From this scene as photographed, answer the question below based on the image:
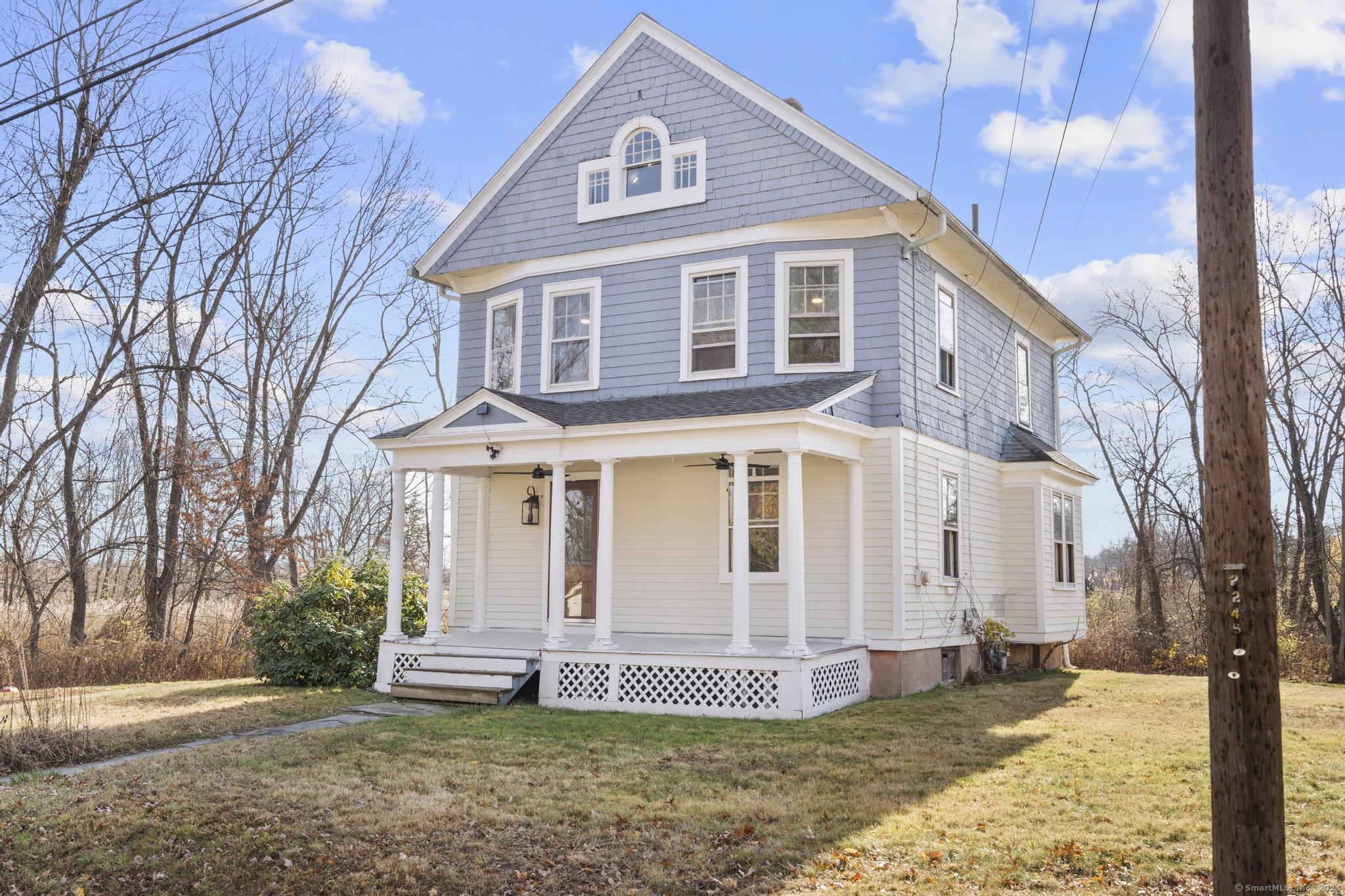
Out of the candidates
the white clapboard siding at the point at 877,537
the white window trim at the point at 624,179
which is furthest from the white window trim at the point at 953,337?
the white window trim at the point at 624,179

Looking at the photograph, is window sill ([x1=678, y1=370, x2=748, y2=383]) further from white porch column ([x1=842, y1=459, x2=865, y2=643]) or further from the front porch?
the front porch

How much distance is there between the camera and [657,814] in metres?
7.13

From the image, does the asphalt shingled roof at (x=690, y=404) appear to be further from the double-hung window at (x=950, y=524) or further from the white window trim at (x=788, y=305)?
the double-hung window at (x=950, y=524)

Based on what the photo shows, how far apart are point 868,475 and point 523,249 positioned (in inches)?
250

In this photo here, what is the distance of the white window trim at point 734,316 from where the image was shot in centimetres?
1384

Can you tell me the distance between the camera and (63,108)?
15.6m

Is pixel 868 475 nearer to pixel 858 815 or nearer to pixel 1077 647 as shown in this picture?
pixel 858 815

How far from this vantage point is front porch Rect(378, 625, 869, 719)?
37.6 feet

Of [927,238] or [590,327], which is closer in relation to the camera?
[927,238]

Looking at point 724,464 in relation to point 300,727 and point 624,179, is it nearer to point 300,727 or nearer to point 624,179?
point 624,179

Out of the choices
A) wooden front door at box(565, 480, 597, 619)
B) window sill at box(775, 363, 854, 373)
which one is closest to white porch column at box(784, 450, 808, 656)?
window sill at box(775, 363, 854, 373)

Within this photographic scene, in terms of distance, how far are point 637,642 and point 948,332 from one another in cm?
640

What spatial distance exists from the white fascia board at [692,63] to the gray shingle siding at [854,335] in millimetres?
897

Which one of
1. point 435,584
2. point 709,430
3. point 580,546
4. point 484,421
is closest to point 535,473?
point 580,546
